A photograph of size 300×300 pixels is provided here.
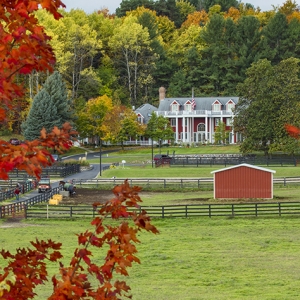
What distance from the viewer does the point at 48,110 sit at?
8706cm

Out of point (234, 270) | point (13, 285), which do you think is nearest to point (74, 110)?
point (234, 270)

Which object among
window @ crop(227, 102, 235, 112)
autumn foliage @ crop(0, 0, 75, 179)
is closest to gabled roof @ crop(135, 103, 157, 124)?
window @ crop(227, 102, 235, 112)

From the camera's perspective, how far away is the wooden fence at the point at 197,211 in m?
40.0

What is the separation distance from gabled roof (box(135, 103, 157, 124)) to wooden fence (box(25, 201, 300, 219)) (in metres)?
66.6

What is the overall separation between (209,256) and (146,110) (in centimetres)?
8383

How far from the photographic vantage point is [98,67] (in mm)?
119750

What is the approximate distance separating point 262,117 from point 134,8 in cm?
7835

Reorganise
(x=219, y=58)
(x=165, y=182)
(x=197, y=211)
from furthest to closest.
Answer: (x=219, y=58) < (x=165, y=182) < (x=197, y=211)

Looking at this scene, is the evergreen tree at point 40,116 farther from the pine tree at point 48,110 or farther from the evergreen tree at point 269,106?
the evergreen tree at point 269,106

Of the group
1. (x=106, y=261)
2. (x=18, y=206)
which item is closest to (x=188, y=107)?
(x=18, y=206)

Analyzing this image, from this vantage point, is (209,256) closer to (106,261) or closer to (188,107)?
(106,261)

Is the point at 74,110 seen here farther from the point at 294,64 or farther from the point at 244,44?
the point at 244,44

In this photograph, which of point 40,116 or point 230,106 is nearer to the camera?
point 40,116

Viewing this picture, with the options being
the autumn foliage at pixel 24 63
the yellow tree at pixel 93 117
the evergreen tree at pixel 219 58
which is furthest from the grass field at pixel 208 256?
the evergreen tree at pixel 219 58
